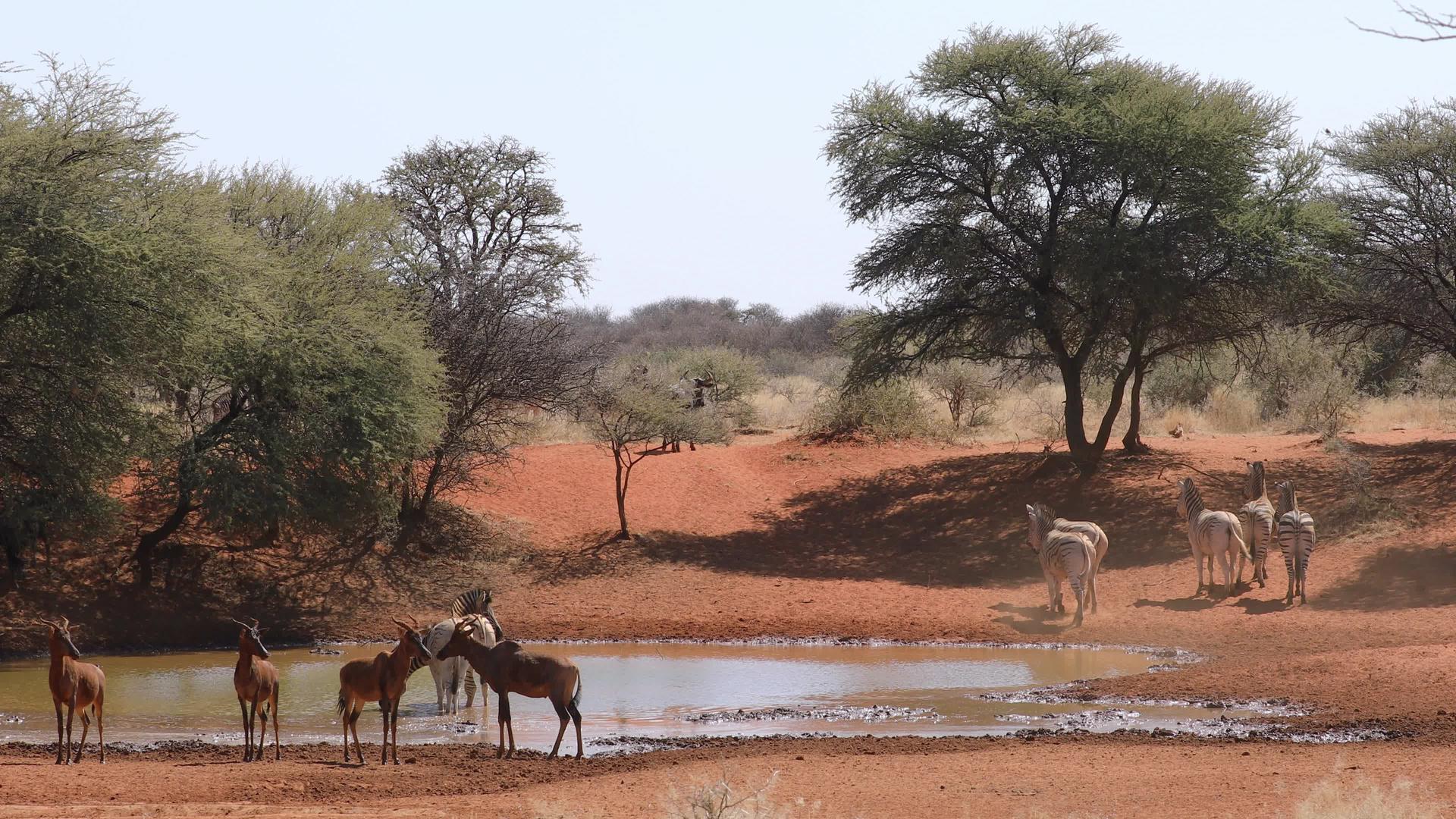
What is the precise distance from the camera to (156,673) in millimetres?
17312

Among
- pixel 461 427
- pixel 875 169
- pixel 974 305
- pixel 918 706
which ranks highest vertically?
pixel 875 169

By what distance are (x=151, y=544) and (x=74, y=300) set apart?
4.67m

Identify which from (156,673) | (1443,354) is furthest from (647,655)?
(1443,354)

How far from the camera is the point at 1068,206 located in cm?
2817

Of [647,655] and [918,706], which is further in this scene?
[647,655]

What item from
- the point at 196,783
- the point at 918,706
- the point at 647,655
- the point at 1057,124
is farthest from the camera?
the point at 1057,124

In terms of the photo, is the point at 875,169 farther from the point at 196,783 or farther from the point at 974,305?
the point at 196,783

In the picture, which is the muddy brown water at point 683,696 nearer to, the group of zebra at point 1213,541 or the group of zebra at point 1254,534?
the group of zebra at point 1213,541

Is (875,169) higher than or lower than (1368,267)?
higher

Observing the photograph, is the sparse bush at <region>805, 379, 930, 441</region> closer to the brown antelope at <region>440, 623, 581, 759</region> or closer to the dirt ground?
the dirt ground

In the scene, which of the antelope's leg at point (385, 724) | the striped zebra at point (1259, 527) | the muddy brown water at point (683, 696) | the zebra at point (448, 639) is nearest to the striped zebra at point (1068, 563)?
the muddy brown water at point (683, 696)

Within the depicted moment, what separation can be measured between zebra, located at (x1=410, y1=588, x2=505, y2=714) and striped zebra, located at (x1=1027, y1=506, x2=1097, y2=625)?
29.7 ft

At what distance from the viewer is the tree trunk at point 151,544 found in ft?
68.8

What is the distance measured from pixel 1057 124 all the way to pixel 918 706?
51.6ft
